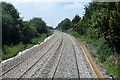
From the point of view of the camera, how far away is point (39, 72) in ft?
61.4

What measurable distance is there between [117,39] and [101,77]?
8.04m

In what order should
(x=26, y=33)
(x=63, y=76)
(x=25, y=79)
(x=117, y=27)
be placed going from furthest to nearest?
(x=26, y=33) → (x=117, y=27) → (x=63, y=76) → (x=25, y=79)

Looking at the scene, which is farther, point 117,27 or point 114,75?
point 117,27

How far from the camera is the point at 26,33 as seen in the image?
220ft

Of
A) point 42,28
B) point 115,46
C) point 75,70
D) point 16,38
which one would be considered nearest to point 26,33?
point 16,38

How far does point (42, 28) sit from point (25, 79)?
367 feet

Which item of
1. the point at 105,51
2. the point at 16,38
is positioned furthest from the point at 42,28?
the point at 105,51

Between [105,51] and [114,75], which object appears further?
[105,51]

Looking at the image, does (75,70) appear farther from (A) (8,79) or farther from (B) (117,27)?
(B) (117,27)

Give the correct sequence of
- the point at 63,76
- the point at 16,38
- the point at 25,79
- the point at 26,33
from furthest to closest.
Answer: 1. the point at 26,33
2. the point at 16,38
3. the point at 63,76
4. the point at 25,79

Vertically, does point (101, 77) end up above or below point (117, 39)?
below

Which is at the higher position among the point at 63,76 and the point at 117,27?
the point at 117,27

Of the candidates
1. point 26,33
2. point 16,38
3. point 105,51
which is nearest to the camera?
point 105,51

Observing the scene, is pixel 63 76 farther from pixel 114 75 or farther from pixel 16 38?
pixel 16 38
